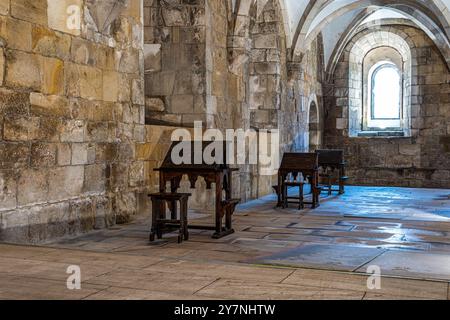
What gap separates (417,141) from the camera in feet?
46.2

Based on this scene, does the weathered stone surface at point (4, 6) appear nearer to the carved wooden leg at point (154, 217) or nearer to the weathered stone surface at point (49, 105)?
the weathered stone surface at point (49, 105)

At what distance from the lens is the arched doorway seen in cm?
1407

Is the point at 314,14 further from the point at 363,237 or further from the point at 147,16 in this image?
the point at 363,237

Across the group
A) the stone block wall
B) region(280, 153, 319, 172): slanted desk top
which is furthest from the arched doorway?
the stone block wall

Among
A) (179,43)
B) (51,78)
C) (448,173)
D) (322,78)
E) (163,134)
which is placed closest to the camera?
(51,78)

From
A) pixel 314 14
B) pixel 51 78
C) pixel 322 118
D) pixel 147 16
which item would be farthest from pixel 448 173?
pixel 51 78

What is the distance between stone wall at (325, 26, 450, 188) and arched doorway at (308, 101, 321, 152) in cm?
86

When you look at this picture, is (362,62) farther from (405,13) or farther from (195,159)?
(195,159)

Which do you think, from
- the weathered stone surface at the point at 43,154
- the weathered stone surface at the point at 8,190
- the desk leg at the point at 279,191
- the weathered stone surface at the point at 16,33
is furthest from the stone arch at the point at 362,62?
the weathered stone surface at the point at 8,190

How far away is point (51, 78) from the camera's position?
4660mm

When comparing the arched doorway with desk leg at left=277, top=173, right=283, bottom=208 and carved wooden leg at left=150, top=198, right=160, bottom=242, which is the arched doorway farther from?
carved wooden leg at left=150, top=198, right=160, bottom=242

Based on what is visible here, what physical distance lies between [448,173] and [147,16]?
9438 millimetres

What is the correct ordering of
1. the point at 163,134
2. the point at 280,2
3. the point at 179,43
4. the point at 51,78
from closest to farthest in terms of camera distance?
the point at 51,78, the point at 163,134, the point at 179,43, the point at 280,2

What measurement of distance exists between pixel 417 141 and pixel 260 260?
11.2 meters
